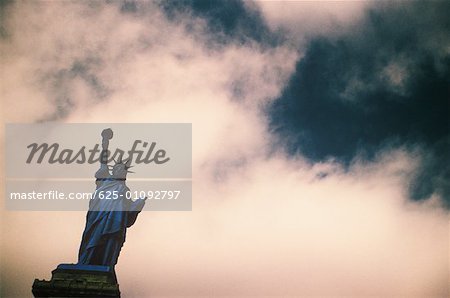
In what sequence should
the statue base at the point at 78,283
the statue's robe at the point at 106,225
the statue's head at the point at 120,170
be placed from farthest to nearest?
the statue's head at the point at 120,170 → the statue's robe at the point at 106,225 → the statue base at the point at 78,283

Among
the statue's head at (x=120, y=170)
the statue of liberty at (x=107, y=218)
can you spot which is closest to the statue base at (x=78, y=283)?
the statue of liberty at (x=107, y=218)

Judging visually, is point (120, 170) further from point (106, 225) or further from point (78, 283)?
point (78, 283)

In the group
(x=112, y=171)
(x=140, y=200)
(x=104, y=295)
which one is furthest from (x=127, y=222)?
(x=104, y=295)

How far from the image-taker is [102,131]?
1542 centimetres

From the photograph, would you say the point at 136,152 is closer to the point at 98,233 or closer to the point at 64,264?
the point at 98,233

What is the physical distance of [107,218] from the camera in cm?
1341

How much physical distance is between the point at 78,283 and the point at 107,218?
2360mm

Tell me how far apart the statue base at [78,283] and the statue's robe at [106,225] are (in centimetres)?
108

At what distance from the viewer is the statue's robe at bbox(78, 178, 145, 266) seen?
13023mm

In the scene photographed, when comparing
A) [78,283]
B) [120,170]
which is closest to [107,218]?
[120,170]

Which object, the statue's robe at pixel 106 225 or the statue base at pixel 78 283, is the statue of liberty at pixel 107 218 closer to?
the statue's robe at pixel 106 225

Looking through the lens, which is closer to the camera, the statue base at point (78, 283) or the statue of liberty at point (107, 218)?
the statue base at point (78, 283)

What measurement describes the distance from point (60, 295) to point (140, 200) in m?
3.66

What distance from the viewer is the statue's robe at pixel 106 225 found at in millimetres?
13023
